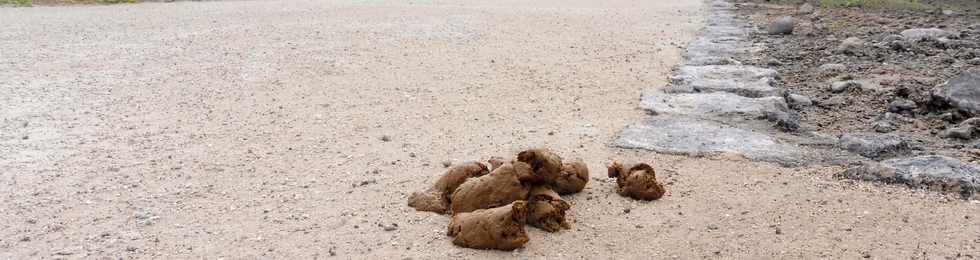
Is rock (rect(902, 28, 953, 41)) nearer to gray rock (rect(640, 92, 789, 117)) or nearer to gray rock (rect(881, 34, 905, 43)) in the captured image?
gray rock (rect(881, 34, 905, 43))

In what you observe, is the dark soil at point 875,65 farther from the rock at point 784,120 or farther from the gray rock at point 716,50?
the gray rock at point 716,50

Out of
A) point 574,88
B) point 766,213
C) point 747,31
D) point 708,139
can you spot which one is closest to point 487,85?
point 574,88

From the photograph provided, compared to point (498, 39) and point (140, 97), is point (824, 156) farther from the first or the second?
point (498, 39)

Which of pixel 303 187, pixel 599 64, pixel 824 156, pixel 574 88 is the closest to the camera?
pixel 303 187

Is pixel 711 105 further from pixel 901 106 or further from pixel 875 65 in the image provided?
pixel 875 65

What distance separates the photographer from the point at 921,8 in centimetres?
1398

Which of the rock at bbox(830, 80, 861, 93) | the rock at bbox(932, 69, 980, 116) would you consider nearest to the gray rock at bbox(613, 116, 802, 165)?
the rock at bbox(932, 69, 980, 116)

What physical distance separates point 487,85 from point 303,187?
332cm

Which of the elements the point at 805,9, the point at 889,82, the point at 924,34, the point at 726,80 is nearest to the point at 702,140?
the point at 726,80

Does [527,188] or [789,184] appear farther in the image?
[789,184]

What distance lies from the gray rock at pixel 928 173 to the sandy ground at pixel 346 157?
139 millimetres

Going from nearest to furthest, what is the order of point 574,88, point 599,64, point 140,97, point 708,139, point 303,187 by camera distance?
point 303,187, point 708,139, point 140,97, point 574,88, point 599,64

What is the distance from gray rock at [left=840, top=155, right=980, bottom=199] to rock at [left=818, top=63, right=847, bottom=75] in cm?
351

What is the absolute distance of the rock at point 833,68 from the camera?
8497mm
